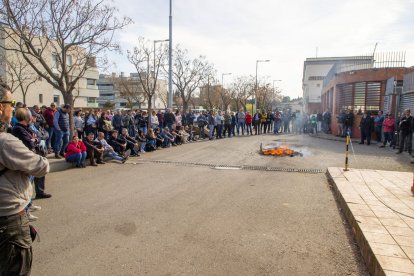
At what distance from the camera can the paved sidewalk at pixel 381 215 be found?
3.76m

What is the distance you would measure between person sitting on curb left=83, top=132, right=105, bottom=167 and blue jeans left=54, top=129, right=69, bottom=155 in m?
1.39

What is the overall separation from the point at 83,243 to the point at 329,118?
23606mm

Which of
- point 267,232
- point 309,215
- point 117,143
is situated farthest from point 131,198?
point 117,143

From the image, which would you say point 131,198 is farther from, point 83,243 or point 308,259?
point 308,259

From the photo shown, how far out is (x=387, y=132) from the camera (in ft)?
52.0

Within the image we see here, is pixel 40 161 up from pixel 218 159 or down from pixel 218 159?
up

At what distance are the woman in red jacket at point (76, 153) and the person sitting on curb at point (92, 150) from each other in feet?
1.17

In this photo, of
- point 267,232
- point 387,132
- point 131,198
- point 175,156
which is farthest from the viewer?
point 387,132

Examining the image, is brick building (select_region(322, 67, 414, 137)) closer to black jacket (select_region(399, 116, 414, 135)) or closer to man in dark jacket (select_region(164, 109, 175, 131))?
black jacket (select_region(399, 116, 414, 135))

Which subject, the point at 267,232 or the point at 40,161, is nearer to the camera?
the point at 40,161

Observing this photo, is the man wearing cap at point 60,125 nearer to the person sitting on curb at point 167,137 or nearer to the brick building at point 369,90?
the person sitting on curb at point 167,137

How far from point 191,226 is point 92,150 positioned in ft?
21.6

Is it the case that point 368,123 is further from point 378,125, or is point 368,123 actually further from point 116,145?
point 116,145

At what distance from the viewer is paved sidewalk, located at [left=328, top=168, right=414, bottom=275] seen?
376 centimetres
